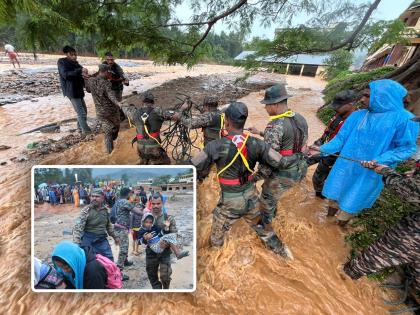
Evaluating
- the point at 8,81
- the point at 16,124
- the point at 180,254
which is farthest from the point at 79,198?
the point at 8,81

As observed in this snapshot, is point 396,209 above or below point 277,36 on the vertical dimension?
below

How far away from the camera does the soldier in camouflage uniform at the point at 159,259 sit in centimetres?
158

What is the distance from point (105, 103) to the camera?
12.5 feet

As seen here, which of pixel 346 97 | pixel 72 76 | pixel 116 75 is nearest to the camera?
pixel 346 97

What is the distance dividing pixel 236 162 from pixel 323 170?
1916 millimetres

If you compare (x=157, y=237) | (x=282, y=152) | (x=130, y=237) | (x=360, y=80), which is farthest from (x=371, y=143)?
(x=360, y=80)

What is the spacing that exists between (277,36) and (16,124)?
6551mm

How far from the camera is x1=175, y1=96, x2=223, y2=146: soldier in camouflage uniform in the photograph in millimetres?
3036

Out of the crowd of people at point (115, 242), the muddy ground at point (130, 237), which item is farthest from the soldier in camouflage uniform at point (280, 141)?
the crowd of people at point (115, 242)

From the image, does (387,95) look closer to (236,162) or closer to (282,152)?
(282,152)

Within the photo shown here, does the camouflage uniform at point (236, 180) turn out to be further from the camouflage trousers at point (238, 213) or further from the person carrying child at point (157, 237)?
the person carrying child at point (157, 237)

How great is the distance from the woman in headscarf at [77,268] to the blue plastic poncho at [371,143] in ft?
7.83

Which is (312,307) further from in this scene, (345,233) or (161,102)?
(161,102)

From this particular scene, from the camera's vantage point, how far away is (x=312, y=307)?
2111 mm
